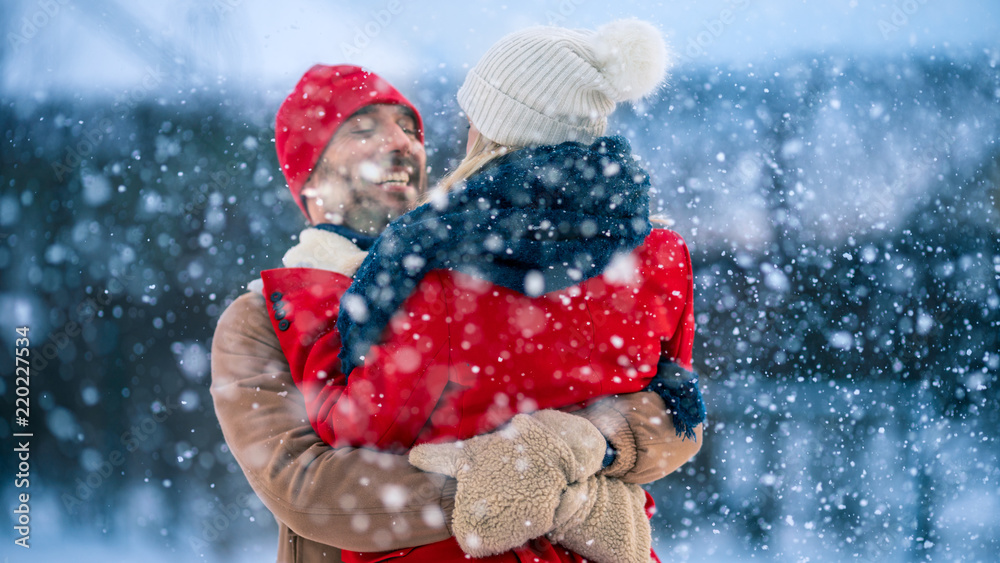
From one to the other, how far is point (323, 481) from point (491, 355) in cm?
31

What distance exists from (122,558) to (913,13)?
4.41 meters

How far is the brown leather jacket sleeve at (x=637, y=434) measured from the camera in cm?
86

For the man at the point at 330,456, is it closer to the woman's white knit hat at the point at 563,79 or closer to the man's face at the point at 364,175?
the man's face at the point at 364,175

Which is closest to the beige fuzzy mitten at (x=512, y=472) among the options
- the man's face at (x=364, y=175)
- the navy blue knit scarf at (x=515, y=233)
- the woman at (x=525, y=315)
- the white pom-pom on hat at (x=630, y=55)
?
the woman at (x=525, y=315)

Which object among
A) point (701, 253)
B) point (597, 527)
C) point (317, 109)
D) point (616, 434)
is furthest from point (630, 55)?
point (701, 253)

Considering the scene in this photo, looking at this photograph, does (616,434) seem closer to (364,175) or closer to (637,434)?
(637,434)

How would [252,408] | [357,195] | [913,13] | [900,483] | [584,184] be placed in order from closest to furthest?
[584,184] → [252,408] → [357,195] → [913,13] → [900,483]

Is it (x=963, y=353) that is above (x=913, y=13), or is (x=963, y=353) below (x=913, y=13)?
below

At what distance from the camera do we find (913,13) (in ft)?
7.66

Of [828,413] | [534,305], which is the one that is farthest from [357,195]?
[828,413]

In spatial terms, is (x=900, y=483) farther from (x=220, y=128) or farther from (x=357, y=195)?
(x=220, y=128)

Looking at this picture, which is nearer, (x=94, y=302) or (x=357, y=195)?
(x=357, y=195)

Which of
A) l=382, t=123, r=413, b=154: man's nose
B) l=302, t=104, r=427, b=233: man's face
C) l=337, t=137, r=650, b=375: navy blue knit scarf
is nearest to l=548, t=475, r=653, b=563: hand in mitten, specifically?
l=337, t=137, r=650, b=375: navy blue knit scarf

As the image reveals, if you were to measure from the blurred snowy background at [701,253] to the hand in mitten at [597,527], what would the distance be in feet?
5.90
